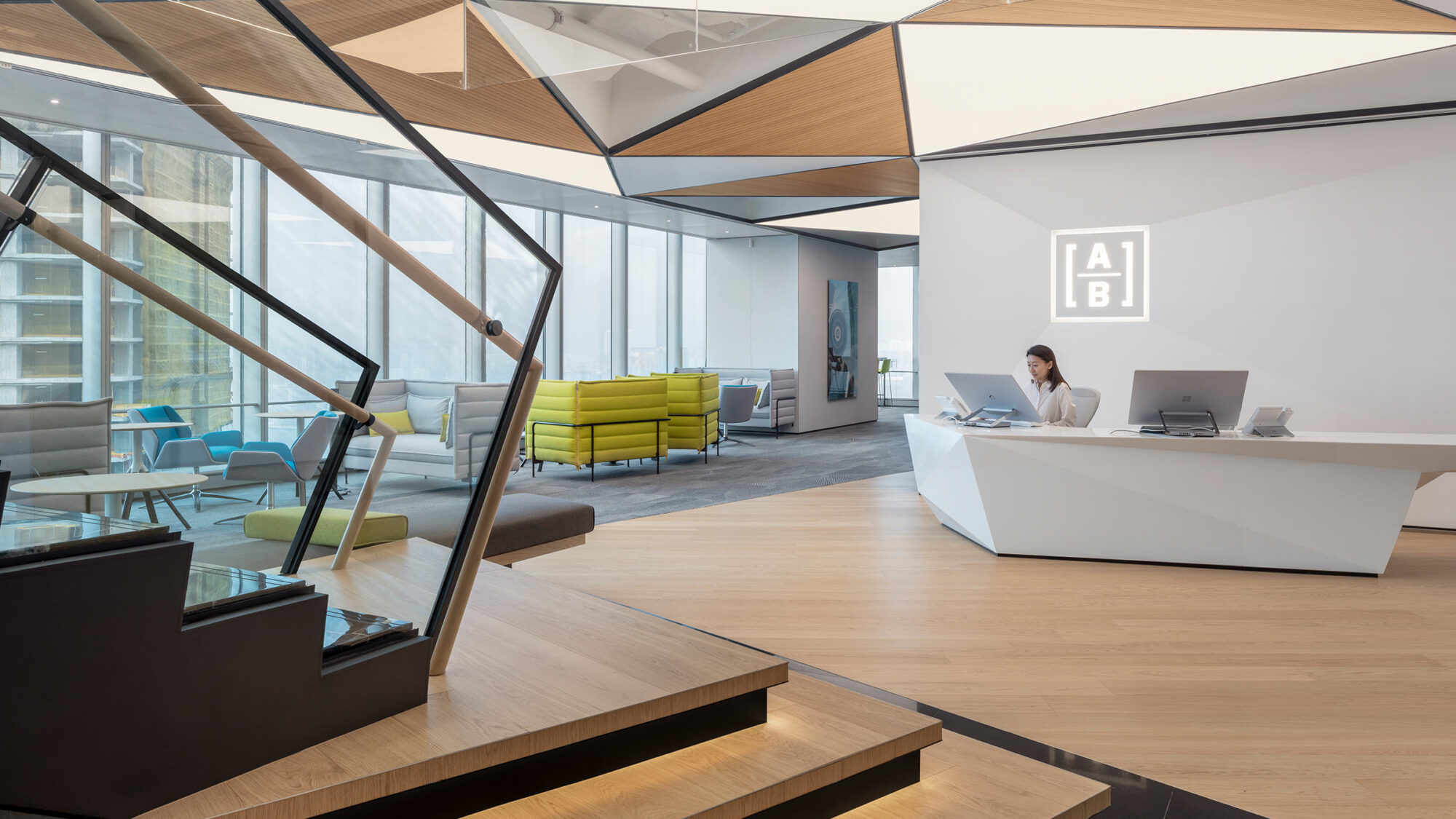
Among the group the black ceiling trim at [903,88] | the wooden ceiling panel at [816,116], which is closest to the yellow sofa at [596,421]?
the wooden ceiling panel at [816,116]

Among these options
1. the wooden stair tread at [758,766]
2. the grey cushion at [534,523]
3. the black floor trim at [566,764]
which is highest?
the grey cushion at [534,523]

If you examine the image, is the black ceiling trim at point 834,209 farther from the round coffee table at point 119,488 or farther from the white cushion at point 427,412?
the round coffee table at point 119,488

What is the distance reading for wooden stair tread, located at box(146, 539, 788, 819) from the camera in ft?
5.50

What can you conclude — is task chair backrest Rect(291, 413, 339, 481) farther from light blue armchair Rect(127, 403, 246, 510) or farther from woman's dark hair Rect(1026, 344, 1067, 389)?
woman's dark hair Rect(1026, 344, 1067, 389)

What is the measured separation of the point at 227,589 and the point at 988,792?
1942 mm

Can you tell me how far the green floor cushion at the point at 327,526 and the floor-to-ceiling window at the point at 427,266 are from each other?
47 cm

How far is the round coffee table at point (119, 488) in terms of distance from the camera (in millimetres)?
1552

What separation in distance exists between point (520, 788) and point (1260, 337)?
6.76 m

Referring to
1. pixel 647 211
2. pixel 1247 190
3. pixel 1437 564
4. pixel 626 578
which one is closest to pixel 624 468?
pixel 647 211

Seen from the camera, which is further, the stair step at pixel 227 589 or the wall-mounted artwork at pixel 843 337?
the wall-mounted artwork at pixel 843 337

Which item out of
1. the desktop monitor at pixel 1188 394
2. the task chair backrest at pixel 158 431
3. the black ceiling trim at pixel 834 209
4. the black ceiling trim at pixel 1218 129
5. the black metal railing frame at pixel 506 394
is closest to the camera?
the task chair backrest at pixel 158 431

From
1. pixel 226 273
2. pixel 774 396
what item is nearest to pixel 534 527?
pixel 226 273

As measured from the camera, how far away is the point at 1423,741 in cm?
283

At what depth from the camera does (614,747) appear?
2107 millimetres
